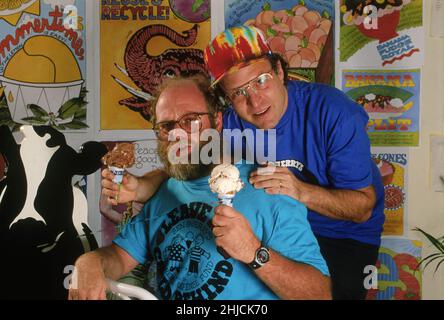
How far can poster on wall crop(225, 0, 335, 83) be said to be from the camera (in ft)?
7.48

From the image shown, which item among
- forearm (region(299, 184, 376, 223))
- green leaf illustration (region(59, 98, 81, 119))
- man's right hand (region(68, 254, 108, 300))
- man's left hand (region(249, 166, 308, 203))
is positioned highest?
green leaf illustration (region(59, 98, 81, 119))

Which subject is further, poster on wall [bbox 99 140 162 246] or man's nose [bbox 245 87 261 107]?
poster on wall [bbox 99 140 162 246]

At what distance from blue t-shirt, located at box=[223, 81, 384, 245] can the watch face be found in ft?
0.93

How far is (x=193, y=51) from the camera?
7.57 feet

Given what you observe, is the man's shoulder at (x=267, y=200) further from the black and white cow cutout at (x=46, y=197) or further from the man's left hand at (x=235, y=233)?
the black and white cow cutout at (x=46, y=197)

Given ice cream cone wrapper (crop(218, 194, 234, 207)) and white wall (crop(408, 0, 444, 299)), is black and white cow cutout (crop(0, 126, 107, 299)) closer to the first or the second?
ice cream cone wrapper (crop(218, 194, 234, 207))

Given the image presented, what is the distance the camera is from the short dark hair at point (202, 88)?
2225mm

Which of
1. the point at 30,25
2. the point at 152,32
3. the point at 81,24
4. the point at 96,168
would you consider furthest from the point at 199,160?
the point at 30,25

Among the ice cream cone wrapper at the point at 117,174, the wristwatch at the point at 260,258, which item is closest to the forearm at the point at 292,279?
the wristwatch at the point at 260,258

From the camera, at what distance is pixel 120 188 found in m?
2.33

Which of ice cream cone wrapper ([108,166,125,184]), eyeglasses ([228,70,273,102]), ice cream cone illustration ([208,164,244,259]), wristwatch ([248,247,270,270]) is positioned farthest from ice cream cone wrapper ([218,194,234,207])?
ice cream cone wrapper ([108,166,125,184])

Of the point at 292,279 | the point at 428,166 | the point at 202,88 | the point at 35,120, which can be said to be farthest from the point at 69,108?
the point at 428,166
